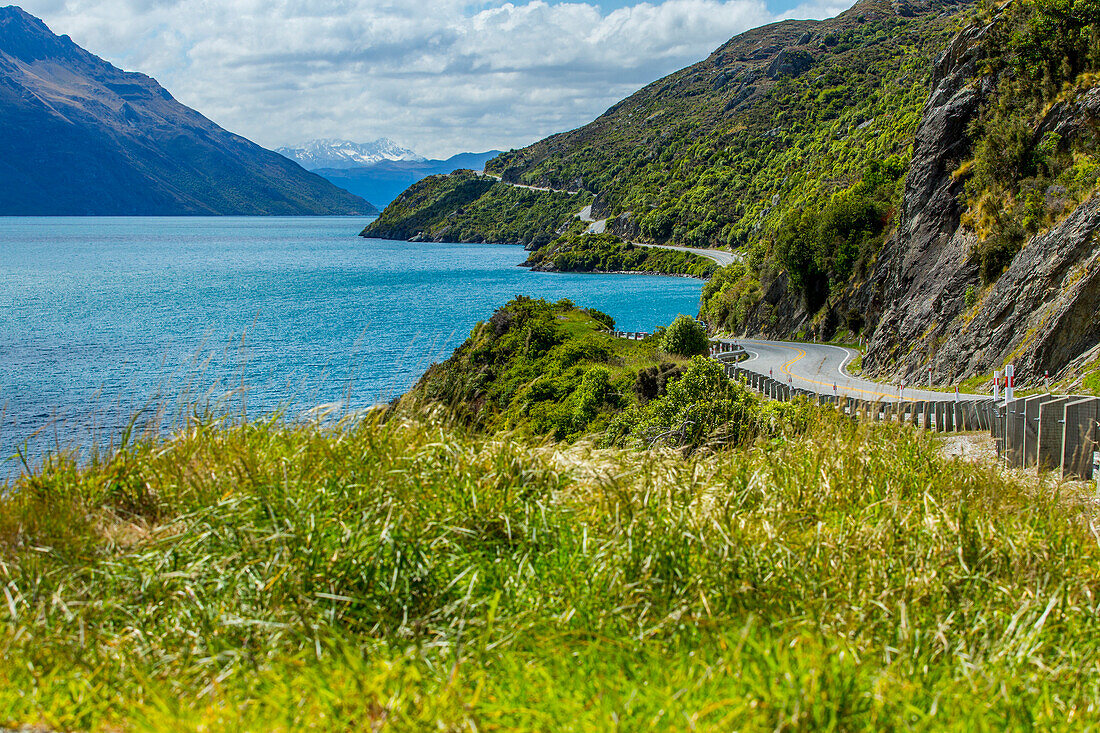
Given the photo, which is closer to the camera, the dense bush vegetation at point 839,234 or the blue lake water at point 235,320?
the blue lake water at point 235,320

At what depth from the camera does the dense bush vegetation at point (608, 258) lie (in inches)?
5694

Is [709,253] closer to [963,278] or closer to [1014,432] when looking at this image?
[963,278]

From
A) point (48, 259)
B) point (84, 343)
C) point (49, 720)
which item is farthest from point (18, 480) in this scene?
point (48, 259)

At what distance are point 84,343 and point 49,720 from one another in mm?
69041

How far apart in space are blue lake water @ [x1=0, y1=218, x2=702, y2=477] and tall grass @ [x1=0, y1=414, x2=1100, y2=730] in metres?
1.46

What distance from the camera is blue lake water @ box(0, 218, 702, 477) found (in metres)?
28.4

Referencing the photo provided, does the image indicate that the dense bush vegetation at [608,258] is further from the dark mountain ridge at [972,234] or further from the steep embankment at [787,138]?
the dark mountain ridge at [972,234]

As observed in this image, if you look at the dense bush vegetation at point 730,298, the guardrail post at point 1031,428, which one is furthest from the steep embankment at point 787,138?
the guardrail post at point 1031,428

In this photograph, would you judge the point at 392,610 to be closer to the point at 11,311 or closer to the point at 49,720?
the point at 49,720

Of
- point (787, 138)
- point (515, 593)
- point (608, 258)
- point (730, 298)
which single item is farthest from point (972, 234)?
point (787, 138)

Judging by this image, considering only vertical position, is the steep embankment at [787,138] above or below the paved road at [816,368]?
above

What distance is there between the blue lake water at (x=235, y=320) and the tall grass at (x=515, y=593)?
1.46 m

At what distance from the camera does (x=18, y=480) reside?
223 inches

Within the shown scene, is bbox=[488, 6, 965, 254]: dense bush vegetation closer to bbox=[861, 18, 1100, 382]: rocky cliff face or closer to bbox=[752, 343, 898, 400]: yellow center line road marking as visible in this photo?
bbox=[752, 343, 898, 400]: yellow center line road marking
